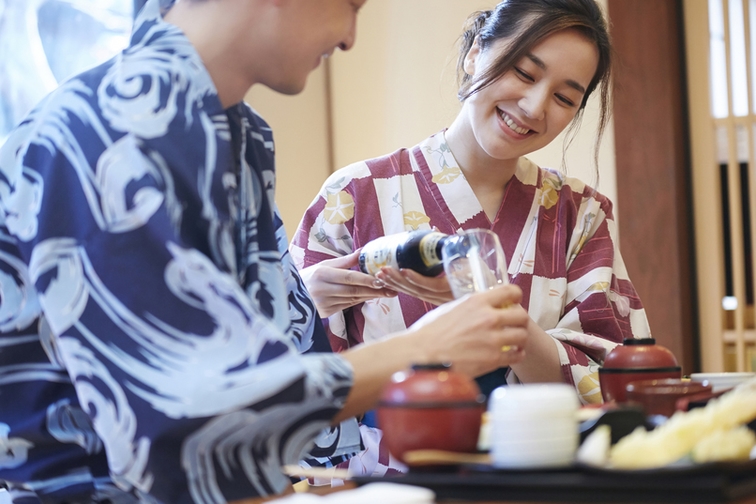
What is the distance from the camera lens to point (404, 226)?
1801 mm

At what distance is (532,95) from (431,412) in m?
1.13

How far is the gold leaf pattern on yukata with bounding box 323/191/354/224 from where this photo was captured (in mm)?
1774

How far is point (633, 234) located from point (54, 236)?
2401mm

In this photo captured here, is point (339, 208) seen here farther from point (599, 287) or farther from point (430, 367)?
point (430, 367)

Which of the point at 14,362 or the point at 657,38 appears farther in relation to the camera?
the point at 657,38

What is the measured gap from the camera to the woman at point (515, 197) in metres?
1.72

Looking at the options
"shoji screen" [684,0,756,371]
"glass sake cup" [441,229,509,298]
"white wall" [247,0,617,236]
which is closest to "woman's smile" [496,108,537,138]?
"glass sake cup" [441,229,509,298]

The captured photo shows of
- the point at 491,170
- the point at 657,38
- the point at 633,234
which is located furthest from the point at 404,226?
the point at 657,38

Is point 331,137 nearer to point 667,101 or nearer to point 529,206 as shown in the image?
point 667,101

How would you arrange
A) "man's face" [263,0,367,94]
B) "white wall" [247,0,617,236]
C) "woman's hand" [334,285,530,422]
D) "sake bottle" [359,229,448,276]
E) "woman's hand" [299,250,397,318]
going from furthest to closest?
"white wall" [247,0,617,236] < "woman's hand" [299,250,397,318] < "sake bottle" [359,229,448,276] < "man's face" [263,0,367,94] < "woman's hand" [334,285,530,422]

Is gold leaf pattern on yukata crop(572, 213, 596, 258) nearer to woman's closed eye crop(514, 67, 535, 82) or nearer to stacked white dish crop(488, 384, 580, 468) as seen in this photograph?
woman's closed eye crop(514, 67, 535, 82)

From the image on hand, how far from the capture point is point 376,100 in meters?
3.27

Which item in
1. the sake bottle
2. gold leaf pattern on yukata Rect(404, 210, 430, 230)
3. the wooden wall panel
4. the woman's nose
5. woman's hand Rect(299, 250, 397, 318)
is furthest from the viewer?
the wooden wall panel

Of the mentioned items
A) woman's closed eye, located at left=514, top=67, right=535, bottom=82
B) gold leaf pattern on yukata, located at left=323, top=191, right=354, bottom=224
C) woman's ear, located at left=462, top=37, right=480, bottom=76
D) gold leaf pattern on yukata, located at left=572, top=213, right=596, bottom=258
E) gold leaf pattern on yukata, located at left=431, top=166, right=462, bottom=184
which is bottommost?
gold leaf pattern on yukata, located at left=572, top=213, right=596, bottom=258
